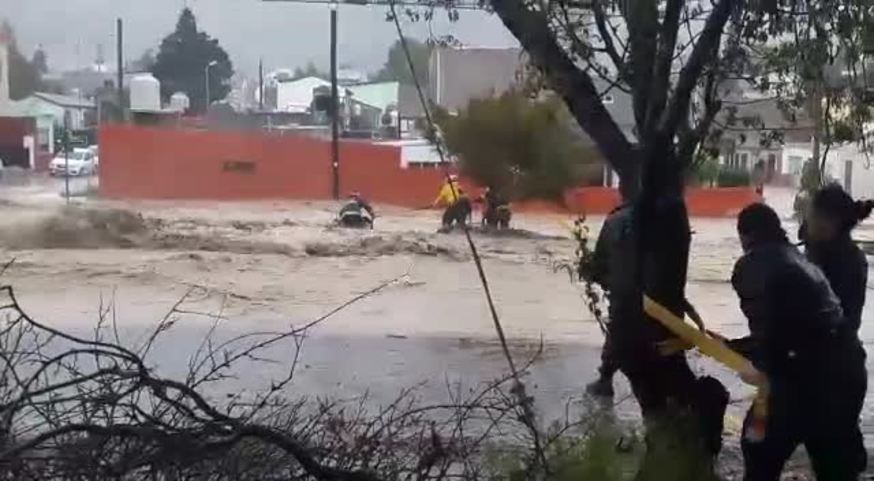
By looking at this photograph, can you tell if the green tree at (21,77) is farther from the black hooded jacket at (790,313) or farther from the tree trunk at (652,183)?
the black hooded jacket at (790,313)

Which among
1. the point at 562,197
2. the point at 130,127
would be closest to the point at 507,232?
the point at 130,127

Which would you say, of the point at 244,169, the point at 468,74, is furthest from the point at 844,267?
the point at 244,169

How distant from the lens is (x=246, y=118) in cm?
2258

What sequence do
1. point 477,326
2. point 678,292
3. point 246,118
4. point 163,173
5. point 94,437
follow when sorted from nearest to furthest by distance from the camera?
1. point 94,437
2. point 678,292
3. point 477,326
4. point 246,118
5. point 163,173

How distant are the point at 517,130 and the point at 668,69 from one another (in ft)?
8.66

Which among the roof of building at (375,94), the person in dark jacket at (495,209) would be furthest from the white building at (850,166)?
the roof of building at (375,94)

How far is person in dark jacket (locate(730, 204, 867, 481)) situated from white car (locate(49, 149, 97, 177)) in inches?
760

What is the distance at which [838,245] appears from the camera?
212 inches

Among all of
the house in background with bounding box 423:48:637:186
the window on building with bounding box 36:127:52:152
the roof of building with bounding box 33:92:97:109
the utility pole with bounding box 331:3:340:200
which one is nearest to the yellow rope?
the house in background with bounding box 423:48:637:186

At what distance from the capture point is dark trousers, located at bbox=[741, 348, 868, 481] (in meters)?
4.87

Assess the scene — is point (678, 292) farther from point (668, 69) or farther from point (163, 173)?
point (163, 173)

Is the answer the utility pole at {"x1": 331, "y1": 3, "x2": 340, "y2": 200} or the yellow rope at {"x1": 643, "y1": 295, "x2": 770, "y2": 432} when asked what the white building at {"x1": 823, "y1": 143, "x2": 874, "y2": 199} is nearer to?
the yellow rope at {"x1": 643, "y1": 295, "x2": 770, "y2": 432}

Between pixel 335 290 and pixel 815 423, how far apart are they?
39.3ft

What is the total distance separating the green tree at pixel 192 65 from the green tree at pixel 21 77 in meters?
1.62
